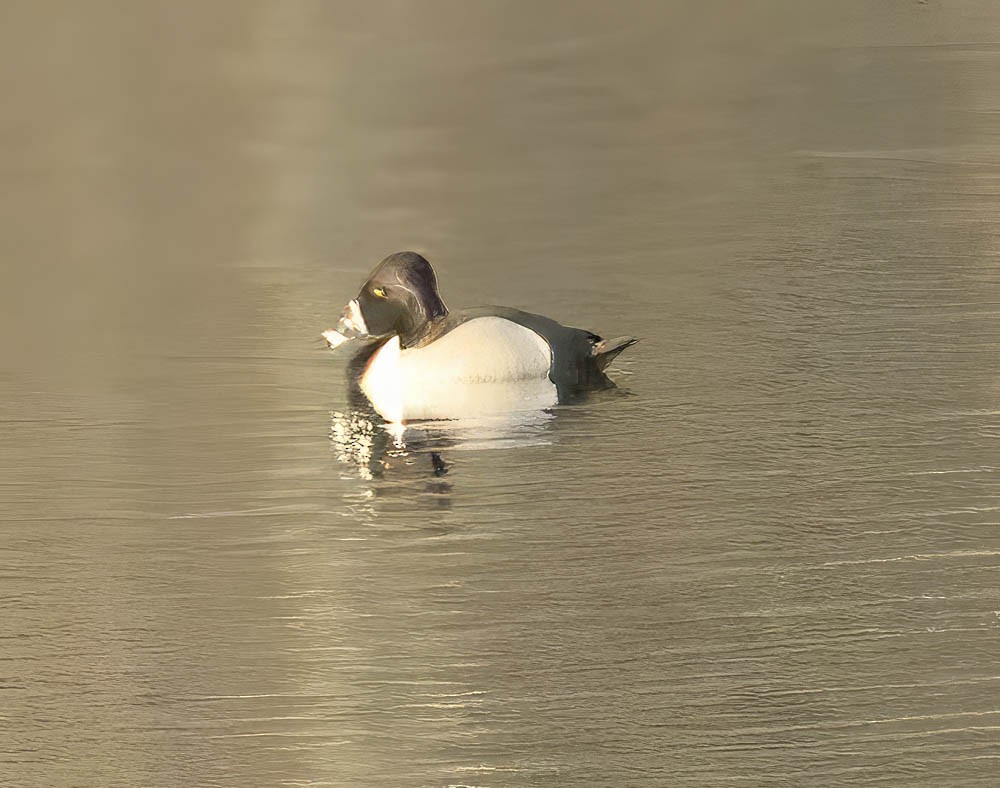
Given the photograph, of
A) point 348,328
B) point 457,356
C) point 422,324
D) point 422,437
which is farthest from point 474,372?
point 348,328

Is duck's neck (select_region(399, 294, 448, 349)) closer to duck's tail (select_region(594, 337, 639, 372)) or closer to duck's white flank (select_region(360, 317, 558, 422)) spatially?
duck's white flank (select_region(360, 317, 558, 422))

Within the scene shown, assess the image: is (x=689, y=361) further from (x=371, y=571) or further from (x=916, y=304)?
(x=371, y=571)

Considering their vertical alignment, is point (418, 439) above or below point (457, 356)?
below

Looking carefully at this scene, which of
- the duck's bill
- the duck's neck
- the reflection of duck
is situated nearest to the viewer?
the reflection of duck

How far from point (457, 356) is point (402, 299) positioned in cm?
28

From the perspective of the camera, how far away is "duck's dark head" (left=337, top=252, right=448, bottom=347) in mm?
6320

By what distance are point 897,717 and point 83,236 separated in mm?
4794

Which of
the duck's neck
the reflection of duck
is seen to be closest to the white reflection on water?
the reflection of duck

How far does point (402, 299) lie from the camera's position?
633cm

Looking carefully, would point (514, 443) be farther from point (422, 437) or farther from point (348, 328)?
point (348, 328)

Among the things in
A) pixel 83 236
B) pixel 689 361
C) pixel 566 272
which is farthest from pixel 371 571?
pixel 83 236

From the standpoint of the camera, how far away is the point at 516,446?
5.73 meters

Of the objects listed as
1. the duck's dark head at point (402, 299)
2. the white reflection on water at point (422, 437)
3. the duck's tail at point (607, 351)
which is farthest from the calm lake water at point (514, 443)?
the duck's dark head at point (402, 299)

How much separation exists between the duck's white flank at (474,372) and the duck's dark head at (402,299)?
120mm
